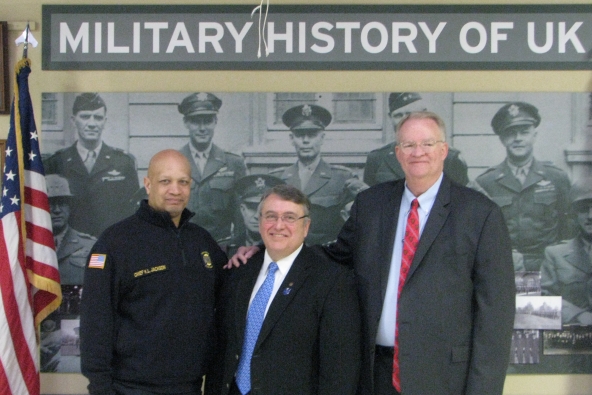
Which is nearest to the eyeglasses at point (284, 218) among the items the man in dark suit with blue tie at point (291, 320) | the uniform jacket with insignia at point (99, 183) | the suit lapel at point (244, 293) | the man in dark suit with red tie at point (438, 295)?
the man in dark suit with blue tie at point (291, 320)

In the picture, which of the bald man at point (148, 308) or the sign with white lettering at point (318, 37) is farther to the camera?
the sign with white lettering at point (318, 37)

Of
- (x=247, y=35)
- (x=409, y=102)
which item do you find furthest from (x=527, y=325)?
(x=247, y=35)

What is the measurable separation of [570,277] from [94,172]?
2.48 metres

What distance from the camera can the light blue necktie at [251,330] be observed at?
228 cm

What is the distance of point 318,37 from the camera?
3.17 meters

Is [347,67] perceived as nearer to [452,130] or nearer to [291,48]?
[291,48]

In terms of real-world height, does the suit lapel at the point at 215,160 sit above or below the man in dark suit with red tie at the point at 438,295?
above

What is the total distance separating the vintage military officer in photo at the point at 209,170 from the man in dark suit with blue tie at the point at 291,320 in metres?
0.84

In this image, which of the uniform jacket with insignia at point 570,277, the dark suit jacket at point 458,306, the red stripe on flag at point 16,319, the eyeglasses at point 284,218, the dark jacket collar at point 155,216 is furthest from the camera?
the uniform jacket with insignia at point 570,277

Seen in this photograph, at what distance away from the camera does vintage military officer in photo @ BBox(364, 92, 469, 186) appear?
3166 mm

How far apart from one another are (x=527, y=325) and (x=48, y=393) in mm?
2458

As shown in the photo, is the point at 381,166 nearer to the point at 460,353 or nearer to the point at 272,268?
the point at 272,268

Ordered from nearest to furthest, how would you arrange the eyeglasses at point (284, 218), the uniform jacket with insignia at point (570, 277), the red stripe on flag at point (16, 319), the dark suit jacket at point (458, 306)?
1. the dark suit jacket at point (458, 306)
2. the eyeglasses at point (284, 218)
3. the red stripe on flag at point (16, 319)
4. the uniform jacket with insignia at point (570, 277)

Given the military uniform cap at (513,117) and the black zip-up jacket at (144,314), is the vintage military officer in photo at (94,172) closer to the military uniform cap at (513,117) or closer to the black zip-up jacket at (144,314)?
the black zip-up jacket at (144,314)
